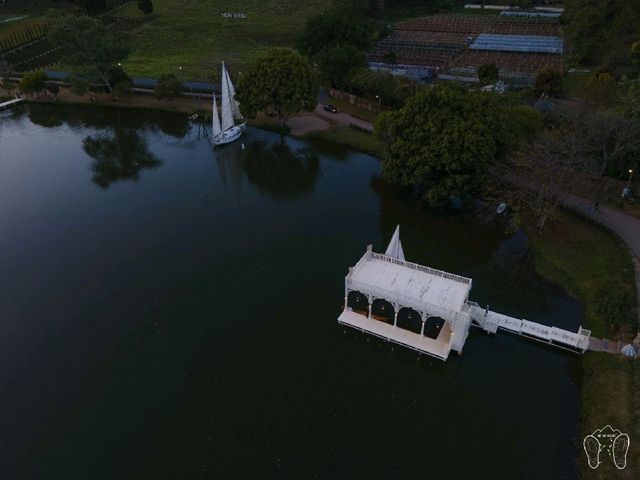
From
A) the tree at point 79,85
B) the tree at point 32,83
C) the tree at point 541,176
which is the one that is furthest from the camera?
the tree at point 32,83

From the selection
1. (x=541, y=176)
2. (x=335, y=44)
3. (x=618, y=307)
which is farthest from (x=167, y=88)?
(x=618, y=307)

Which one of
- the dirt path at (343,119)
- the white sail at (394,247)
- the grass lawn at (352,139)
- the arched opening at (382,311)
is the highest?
the white sail at (394,247)

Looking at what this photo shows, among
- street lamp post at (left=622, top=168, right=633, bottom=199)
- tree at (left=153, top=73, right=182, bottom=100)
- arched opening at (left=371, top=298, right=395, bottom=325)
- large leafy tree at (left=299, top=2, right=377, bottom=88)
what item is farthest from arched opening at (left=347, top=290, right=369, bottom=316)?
tree at (left=153, top=73, right=182, bottom=100)

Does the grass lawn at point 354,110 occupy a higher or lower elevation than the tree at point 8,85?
lower

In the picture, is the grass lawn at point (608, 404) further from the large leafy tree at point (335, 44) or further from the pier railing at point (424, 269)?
the large leafy tree at point (335, 44)

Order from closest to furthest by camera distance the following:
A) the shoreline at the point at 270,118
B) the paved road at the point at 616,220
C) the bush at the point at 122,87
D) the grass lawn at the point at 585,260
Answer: the grass lawn at the point at 585,260
the paved road at the point at 616,220
the shoreline at the point at 270,118
the bush at the point at 122,87

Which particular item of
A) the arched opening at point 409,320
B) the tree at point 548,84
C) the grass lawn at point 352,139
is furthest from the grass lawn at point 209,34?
the arched opening at point 409,320

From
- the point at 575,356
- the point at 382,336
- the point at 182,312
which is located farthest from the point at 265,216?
the point at 575,356

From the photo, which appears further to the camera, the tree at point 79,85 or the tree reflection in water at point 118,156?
the tree at point 79,85
